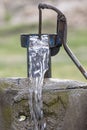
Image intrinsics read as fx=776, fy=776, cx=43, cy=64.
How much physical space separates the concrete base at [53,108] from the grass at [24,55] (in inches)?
253

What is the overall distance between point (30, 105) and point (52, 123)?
0.16 meters

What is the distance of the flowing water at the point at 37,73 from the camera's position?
4078 mm

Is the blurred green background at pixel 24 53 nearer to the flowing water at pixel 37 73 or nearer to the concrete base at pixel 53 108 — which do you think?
the flowing water at pixel 37 73

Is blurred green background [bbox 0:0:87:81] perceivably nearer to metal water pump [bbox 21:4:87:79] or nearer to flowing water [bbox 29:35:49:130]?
metal water pump [bbox 21:4:87:79]

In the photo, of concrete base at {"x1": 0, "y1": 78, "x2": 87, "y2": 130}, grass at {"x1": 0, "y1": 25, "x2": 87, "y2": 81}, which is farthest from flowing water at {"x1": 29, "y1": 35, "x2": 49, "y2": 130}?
grass at {"x1": 0, "y1": 25, "x2": 87, "y2": 81}

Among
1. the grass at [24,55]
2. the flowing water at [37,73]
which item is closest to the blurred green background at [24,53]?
the grass at [24,55]

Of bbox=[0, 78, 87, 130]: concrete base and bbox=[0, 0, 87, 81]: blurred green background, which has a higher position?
bbox=[0, 78, 87, 130]: concrete base

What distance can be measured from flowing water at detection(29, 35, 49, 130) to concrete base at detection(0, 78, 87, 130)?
3 centimetres

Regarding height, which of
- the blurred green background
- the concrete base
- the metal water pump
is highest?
the metal water pump

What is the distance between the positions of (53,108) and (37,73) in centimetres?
24

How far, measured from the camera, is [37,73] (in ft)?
13.9

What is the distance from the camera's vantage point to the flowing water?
13.4 ft

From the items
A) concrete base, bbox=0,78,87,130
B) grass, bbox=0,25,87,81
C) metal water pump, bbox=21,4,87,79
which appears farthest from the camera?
grass, bbox=0,25,87,81

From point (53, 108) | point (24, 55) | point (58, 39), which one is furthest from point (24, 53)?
point (53, 108)
